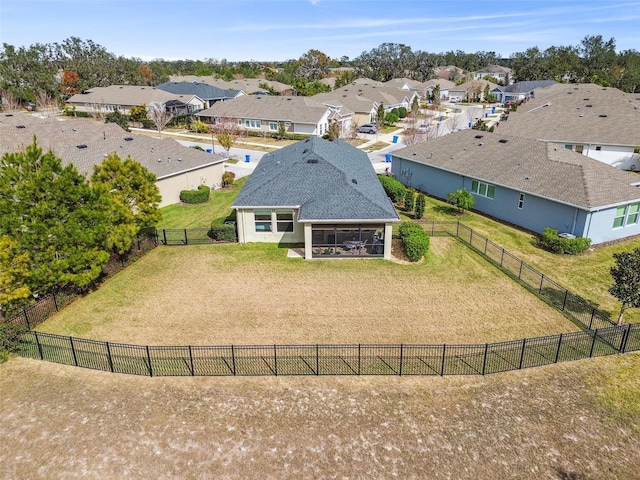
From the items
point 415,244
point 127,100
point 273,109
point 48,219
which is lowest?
point 415,244

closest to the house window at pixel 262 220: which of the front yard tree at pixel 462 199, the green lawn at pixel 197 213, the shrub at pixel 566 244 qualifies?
the green lawn at pixel 197 213

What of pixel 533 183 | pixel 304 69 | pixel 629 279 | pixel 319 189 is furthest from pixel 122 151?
pixel 304 69

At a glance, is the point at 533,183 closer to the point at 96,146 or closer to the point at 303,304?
the point at 303,304

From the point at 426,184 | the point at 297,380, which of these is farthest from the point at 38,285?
the point at 426,184

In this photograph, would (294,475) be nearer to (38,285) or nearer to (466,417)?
(466,417)

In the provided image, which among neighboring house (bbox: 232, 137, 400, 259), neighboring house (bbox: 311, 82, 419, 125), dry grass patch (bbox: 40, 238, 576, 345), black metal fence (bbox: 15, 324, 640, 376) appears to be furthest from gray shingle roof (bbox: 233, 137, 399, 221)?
neighboring house (bbox: 311, 82, 419, 125)

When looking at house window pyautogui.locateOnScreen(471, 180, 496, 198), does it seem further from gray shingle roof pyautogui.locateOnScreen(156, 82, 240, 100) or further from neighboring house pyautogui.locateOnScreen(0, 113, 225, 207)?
gray shingle roof pyautogui.locateOnScreen(156, 82, 240, 100)
